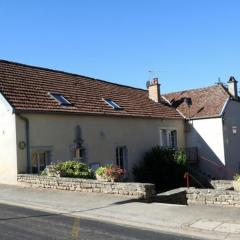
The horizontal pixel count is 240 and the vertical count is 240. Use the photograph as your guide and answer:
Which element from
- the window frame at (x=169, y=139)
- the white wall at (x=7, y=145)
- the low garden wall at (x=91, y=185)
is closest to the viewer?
the low garden wall at (x=91, y=185)

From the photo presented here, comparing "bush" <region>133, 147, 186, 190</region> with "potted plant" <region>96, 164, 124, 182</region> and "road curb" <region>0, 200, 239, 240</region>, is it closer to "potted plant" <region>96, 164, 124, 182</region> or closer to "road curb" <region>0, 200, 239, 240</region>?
"potted plant" <region>96, 164, 124, 182</region>

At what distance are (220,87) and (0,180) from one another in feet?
62.5

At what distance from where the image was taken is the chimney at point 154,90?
32.7m

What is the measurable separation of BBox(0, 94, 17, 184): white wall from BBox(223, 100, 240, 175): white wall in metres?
16.0

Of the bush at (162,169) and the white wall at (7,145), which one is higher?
the white wall at (7,145)

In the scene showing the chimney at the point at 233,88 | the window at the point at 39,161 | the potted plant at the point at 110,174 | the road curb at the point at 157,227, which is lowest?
the road curb at the point at 157,227

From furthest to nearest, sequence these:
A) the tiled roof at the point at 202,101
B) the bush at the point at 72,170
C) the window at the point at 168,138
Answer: the tiled roof at the point at 202,101 → the window at the point at 168,138 → the bush at the point at 72,170

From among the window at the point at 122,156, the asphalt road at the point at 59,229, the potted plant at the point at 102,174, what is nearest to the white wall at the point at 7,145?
the potted plant at the point at 102,174

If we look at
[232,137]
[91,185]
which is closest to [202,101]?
[232,137]

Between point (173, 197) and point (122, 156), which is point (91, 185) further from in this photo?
point (122, 156)

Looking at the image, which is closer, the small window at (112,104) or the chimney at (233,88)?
the small window at (112,104)

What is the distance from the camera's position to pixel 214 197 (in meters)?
13.8

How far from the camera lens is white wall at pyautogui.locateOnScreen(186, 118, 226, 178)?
1192 inches

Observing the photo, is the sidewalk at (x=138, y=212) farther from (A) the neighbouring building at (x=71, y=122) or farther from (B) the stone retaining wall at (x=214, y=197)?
(A) the neighbouring building at (x=71, y=122)
